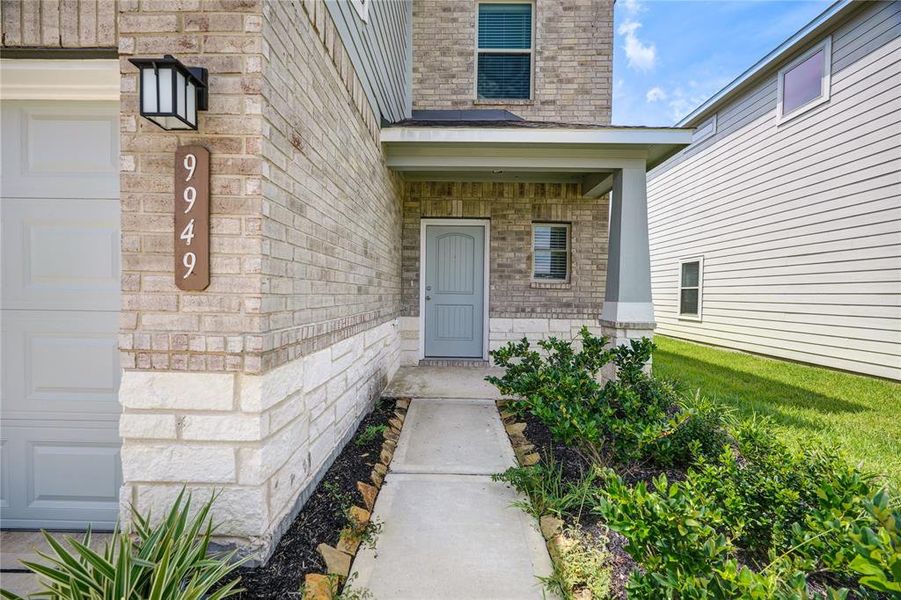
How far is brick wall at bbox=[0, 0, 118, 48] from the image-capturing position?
1.80 metres

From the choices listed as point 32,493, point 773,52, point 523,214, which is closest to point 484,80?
point 523,214

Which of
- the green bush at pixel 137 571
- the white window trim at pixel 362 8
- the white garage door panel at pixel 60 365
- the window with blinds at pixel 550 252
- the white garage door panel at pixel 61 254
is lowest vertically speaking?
the green bush at pixel 137 571

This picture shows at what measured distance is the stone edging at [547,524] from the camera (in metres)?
1.89

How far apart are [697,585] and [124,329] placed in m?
2.30

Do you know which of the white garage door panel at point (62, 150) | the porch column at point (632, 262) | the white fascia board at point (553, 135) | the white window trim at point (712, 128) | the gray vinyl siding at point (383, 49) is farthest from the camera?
the white window trim at point (712, 128)

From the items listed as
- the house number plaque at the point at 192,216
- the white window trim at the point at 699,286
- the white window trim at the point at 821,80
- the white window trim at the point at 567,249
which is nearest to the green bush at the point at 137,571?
the house number plaque at the point at 192,216

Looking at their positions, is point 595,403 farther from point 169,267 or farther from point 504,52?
point 504,52

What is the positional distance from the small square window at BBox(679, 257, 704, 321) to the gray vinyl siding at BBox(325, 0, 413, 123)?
7.10 metres

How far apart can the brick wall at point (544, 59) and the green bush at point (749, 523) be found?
16.5 ft

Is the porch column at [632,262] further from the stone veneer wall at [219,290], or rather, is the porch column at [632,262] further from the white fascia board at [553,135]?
the stone veneer wall at [219,290]

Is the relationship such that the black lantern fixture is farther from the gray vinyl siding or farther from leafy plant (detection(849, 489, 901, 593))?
leafy plant (detection(849, 489, 901, 593))

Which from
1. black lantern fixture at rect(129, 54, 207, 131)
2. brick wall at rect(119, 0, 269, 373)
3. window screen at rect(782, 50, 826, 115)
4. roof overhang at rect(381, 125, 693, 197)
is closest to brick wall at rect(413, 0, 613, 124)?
roof overhang at rect(381, 125, 693, 197)

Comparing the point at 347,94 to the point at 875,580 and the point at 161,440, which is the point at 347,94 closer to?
the point at 161,440

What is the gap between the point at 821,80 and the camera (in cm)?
599
